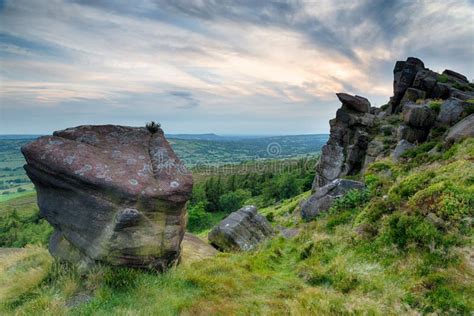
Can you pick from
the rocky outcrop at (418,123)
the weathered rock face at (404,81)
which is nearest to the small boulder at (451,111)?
the rocky outcrop at (418,123)

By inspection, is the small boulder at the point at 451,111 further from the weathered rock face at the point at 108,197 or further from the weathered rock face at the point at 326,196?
the weathered rock face at the point at 108,197

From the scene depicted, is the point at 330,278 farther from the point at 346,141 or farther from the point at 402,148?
the point at 346,141

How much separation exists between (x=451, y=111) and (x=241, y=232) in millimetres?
26007

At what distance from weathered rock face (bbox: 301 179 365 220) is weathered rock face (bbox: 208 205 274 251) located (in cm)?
414

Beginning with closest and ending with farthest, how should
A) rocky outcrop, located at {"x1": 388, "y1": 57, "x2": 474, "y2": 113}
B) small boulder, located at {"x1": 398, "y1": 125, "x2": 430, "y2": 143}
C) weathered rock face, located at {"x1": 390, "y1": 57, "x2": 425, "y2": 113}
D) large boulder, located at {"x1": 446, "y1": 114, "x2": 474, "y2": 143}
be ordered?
large boulder, located at {"x1": 446, "y1": 114, "x2": 474, "y2": 143} < small boulder, located at {"x1": 398, "y1": 125, "x2": 430, "y2": 143} < rocky outcrop, located at {"x1": 388, "y1": 57, "x2": 474, "y2": 113} < weathered rock face, located at {"x1": 390, "y1": 57, "x2": 425, "y2": 113}

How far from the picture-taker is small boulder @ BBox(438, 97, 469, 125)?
2972 centimetres

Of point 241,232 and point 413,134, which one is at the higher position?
point 413,134

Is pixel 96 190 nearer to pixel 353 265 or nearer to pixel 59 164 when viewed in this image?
pixel 59 164

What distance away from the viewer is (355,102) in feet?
153

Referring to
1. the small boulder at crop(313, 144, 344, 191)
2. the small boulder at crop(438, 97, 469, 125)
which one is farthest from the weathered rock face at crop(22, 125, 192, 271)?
the small boulder at crop(313, 144, 344, 191)

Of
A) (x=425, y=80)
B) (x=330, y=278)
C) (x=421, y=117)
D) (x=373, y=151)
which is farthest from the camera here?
(x=425, y=80)

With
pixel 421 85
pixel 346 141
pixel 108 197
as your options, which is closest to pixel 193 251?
pixel 108 197

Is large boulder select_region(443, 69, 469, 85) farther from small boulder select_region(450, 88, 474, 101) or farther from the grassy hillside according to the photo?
the grassy hillside

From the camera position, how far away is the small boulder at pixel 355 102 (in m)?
46.7
